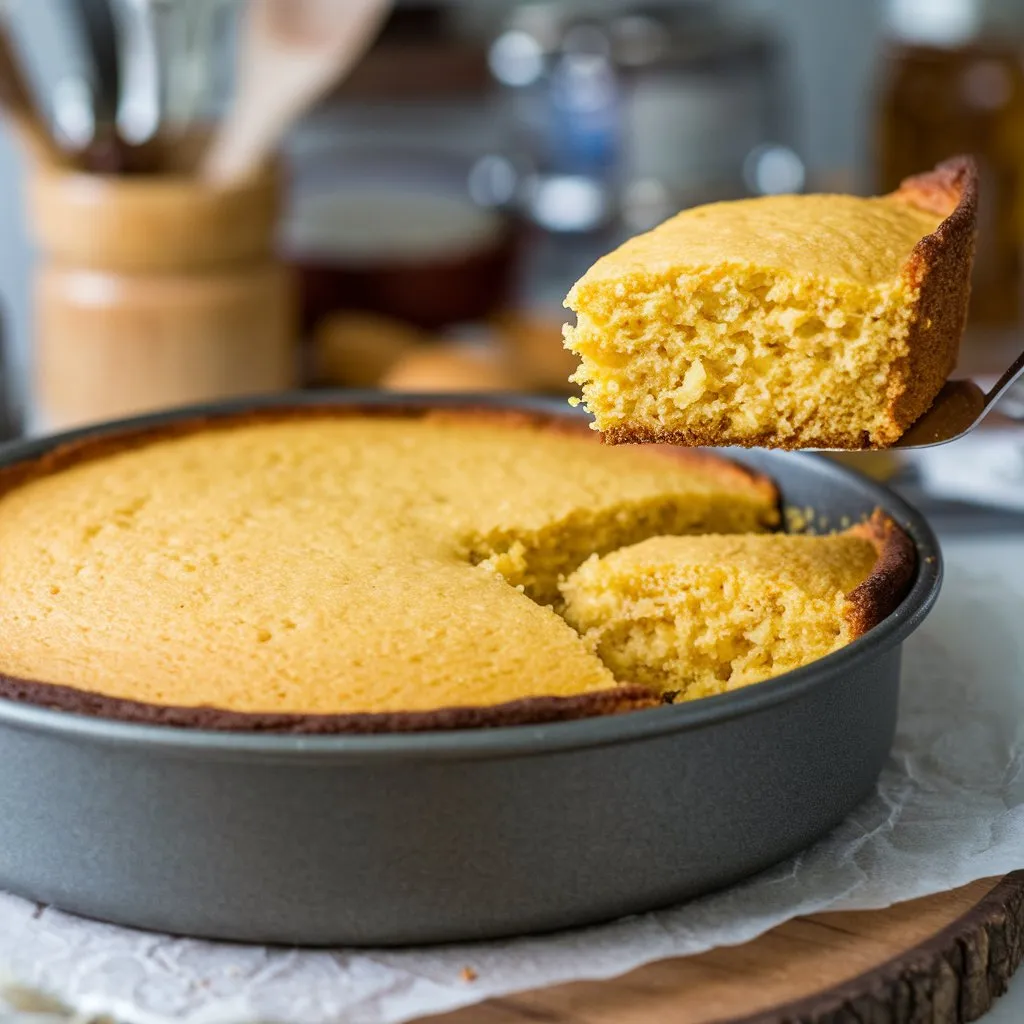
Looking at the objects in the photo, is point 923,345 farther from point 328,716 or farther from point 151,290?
point 151,290

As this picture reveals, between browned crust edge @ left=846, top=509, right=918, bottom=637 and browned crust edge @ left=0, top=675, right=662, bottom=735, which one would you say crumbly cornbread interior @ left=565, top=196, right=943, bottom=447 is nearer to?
browned crust edge @ left=846, top=509, right=918, bottom=637

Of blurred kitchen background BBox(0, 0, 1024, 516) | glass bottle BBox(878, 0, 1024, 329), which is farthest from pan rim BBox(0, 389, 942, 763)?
glass bottle BBox(878, 0, 1024, 329)

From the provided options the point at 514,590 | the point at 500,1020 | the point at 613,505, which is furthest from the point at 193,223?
the point at 500,1020

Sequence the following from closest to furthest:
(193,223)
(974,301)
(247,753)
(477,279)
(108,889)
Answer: (247,753) → (108,889) → (193,223) → (477,279) → (974,301)

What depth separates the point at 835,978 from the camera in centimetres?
126

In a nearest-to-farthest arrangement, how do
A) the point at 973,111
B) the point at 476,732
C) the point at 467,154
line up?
the point at 476,732, the point at 973,111, the point at 467,154

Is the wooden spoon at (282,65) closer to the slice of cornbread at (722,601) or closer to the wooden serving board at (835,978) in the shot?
the slice of cornbread at (722,601)

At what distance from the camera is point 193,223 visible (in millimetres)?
2699

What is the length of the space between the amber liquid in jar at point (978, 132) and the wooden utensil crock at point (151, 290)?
4.97ft

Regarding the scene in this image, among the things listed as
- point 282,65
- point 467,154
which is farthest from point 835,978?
point 467,154

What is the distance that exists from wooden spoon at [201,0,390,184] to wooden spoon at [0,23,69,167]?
0.29 metres

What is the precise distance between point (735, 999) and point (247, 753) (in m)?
0.43

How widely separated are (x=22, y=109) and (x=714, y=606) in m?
1.74

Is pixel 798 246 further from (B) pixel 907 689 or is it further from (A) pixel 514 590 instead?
(B) pixel 907 689
